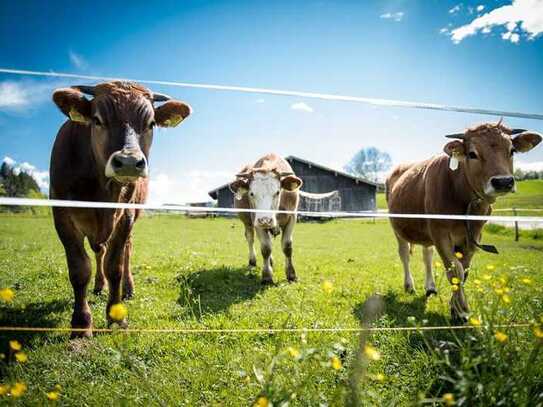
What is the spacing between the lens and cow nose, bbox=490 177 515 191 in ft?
12.9

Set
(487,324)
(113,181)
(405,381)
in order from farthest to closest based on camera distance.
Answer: (113,181), (405,381), (487,324)

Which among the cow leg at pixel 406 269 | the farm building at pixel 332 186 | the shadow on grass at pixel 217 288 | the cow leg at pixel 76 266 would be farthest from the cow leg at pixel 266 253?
the farm building at pixel 332 186

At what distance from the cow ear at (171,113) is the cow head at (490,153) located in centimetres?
325

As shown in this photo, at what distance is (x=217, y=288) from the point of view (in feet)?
18.9

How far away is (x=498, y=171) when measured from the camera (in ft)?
13.4

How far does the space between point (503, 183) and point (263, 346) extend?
10.2 ft

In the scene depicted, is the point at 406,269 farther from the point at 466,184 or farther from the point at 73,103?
the point at 73,103

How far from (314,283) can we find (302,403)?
4277 millimetres

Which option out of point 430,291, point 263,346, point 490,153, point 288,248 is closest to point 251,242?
point 288,248

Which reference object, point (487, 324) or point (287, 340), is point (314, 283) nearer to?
point (287, 340)

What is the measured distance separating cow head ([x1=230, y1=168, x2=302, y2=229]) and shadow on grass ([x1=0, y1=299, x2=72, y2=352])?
3241 mm

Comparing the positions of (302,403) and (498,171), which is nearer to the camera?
(302,403)

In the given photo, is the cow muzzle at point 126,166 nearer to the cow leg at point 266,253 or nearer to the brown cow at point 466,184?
the brown cow at point 466,184

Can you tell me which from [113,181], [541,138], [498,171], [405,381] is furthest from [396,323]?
[113,181]
